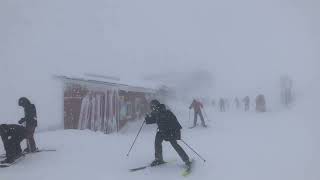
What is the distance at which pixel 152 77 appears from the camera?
5091cm

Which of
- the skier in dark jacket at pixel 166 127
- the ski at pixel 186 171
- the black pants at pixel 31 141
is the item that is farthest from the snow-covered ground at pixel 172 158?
the skier in dark jacket at pixel 166 127

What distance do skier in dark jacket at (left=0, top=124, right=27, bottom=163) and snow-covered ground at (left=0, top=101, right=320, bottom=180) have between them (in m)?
0.31

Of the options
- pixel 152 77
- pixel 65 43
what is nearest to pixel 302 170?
pixel 152 77

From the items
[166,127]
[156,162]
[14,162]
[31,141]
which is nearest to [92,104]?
[31,141]

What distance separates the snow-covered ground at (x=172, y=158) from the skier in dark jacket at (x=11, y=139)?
0.31 metres

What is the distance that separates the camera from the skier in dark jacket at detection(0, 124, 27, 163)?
9414 millimetres

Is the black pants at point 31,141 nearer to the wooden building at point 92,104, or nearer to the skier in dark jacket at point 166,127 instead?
the skier in dark jacket at point 166,127

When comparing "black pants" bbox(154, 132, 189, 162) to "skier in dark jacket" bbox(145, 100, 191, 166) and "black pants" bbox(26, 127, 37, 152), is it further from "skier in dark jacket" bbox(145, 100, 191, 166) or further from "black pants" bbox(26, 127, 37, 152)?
"black pants" bbox(26, 127, 37, 152)

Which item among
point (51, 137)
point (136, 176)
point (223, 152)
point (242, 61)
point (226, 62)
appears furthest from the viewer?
point (242, 61)

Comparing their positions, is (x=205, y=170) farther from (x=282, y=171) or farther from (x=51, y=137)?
(x=51, y=137)

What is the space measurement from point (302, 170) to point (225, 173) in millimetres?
2106

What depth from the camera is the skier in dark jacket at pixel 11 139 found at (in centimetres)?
941

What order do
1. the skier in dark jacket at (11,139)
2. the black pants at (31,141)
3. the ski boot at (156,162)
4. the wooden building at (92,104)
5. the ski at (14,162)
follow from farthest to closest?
the wooden building at (92,104), the black pants at (31,141), the ski boot at (156,162), the skier in dark jacket at (11,139), the ski at (14,162)

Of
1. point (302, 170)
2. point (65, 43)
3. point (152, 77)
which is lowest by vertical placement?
point (302, 170)
